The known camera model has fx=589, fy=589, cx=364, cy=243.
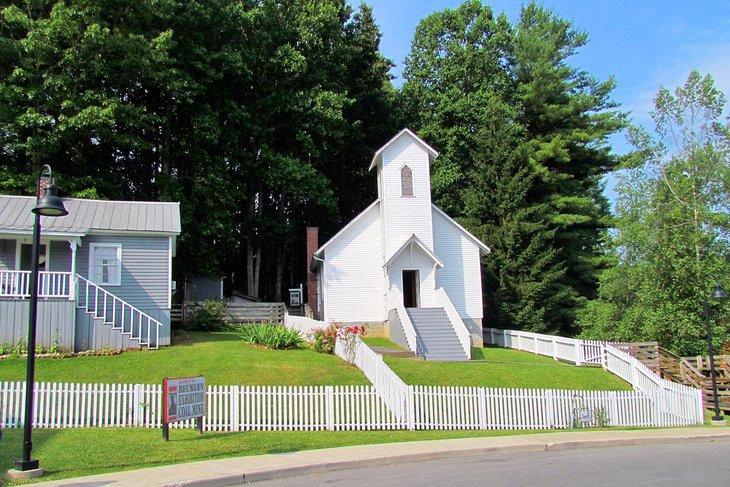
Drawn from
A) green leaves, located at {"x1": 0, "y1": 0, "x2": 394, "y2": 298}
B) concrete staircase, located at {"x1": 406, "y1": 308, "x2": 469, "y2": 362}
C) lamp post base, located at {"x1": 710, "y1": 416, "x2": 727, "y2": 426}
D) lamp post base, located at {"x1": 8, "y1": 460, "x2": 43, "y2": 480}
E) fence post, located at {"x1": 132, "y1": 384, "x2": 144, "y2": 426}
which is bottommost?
lamp post base, located at {"x1": 710, "y1": 416, "x2": 727, "y2": 426}

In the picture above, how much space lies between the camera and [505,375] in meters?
19.8

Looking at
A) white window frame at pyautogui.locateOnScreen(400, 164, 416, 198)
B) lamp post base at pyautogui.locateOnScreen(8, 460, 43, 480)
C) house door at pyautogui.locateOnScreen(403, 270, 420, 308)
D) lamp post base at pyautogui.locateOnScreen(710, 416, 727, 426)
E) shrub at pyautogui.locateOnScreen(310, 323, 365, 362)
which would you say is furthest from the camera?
house door at pyautogui.locateOnScreen(403, 270, 420, 308)

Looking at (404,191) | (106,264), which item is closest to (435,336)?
(404,191)

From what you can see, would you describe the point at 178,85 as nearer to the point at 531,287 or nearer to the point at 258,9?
the point at 258,9

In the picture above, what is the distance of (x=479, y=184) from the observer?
119 feet

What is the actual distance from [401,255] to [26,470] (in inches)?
824

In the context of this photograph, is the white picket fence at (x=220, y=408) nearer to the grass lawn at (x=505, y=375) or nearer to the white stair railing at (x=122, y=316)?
the grass lawn at (x=505, y=375)

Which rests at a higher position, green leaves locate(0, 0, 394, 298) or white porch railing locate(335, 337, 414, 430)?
green leaves locate(0, 0, 394, 298)

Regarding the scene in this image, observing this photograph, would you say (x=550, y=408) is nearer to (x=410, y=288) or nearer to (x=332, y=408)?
(x=332, y=408)

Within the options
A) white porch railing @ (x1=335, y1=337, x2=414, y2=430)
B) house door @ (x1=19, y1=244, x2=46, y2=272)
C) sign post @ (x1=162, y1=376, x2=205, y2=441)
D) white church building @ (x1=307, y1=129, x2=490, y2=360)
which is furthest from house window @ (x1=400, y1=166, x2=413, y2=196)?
sign post @ (x1=162, y1=376, x2=205, y2=441)

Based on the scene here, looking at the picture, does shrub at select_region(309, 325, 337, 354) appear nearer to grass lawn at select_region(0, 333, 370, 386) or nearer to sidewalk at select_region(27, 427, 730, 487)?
grass lawn at select_region(0, 333, 370, 386)

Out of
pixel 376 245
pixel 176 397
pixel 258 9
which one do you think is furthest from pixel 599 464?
pixel 258 9

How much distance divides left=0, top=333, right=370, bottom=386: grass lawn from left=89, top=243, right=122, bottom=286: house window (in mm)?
3926

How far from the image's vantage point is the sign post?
12.0m
